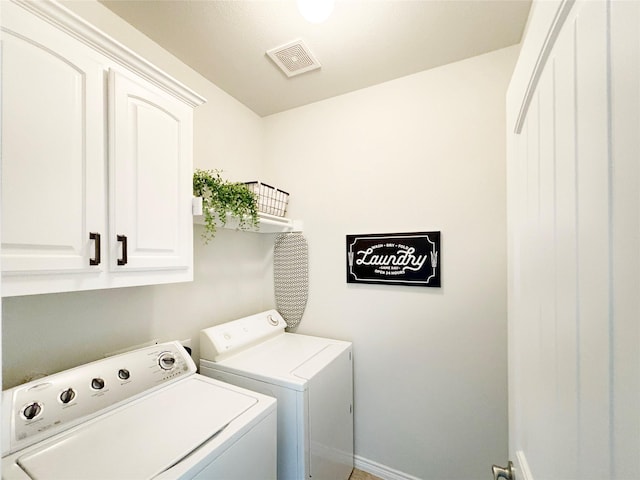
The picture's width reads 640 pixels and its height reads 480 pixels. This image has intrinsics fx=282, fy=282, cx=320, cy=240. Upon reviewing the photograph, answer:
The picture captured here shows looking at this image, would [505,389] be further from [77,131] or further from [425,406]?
[77,131]

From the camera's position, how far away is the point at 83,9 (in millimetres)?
1267

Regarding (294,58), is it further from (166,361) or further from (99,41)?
(166,361)

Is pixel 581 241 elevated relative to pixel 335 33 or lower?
lower

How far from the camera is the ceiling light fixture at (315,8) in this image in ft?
4.00

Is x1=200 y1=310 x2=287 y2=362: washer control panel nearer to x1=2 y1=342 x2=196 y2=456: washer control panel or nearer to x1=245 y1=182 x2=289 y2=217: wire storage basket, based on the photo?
x1=2 y1=342 x2=196 y2=456: washer control panel

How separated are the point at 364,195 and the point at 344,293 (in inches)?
27.8

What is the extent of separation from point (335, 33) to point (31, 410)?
6.75 feet

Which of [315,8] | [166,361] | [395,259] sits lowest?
[166,361]

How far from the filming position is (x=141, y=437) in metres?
0.96

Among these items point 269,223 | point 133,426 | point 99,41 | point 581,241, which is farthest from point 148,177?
point 581,241

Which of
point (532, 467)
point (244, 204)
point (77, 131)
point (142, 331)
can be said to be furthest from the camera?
point (244, 204)

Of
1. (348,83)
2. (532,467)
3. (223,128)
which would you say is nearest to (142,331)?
(223,128)

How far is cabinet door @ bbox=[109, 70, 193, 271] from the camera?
3.42ft

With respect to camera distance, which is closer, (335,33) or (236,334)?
(335,33)
